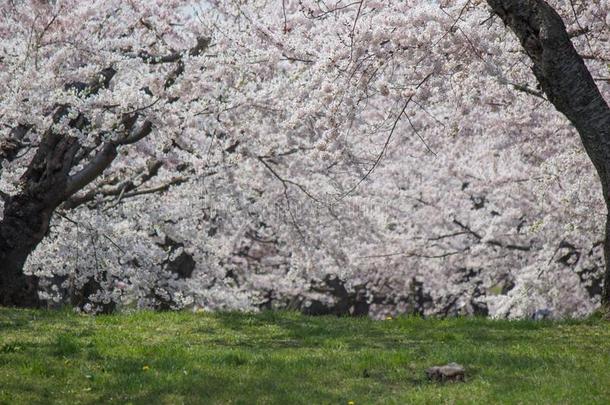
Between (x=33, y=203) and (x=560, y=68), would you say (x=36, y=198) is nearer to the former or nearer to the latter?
(x=33, y=203)

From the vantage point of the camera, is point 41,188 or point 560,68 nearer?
point 560,68

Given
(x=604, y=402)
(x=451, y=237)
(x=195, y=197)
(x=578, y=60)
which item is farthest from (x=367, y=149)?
(x=604, y=402)

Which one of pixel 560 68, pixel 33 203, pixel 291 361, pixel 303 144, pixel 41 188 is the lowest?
pixel 291 361

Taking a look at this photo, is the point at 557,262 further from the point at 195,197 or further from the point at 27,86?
the point at 27,86

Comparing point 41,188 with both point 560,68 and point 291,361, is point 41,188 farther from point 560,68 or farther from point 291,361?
point 560,68

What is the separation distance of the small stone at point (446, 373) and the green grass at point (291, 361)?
0.33 ft

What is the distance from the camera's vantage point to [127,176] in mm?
18688

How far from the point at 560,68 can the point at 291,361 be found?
3928 mm

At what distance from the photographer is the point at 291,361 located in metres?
8.98

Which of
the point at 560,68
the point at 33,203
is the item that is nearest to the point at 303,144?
the point at 33,203

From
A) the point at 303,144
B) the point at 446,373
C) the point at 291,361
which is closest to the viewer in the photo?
the point at 446,373

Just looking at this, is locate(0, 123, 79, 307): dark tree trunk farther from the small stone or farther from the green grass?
the small stone

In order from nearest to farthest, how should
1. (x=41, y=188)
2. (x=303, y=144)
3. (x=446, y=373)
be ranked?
(x=446, y=373)
(x=41, y=188)
(x=303, y=144)

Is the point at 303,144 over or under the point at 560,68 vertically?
over
